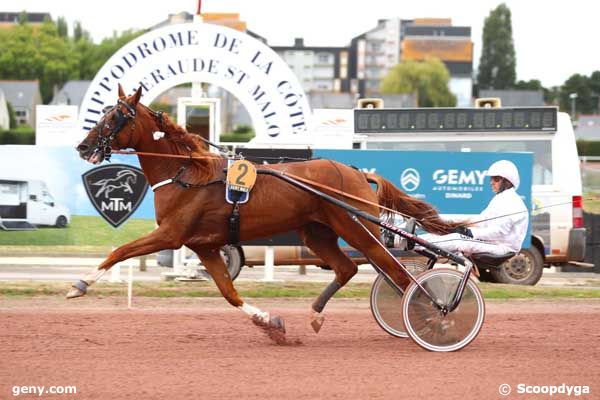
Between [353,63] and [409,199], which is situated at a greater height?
[353,63]

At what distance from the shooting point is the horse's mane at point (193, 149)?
9.20 meters

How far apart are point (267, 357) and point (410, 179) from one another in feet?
23.7

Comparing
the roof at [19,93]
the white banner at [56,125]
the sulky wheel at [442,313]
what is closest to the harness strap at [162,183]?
the sulky wheel at [442,313]

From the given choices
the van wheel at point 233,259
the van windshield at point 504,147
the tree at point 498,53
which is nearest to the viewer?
the van wheel at point 233,259

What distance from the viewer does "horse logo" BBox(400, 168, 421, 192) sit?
Answer: 15.2 metres

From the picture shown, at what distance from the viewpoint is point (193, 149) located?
948 centimetres

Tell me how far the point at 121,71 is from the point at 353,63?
413ft

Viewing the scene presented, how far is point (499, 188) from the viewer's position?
9.37 metres

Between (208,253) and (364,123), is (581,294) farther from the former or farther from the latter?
(208,253)

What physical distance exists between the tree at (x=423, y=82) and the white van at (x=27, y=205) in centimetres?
8927

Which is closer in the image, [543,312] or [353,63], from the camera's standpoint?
[543,312]

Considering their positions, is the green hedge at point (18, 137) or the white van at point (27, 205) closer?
the white van at point (27, 205)

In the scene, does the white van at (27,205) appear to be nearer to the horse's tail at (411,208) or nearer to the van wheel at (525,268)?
the van wheel at (525,268)

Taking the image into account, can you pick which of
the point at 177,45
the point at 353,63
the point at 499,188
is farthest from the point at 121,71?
the point at 353,63
